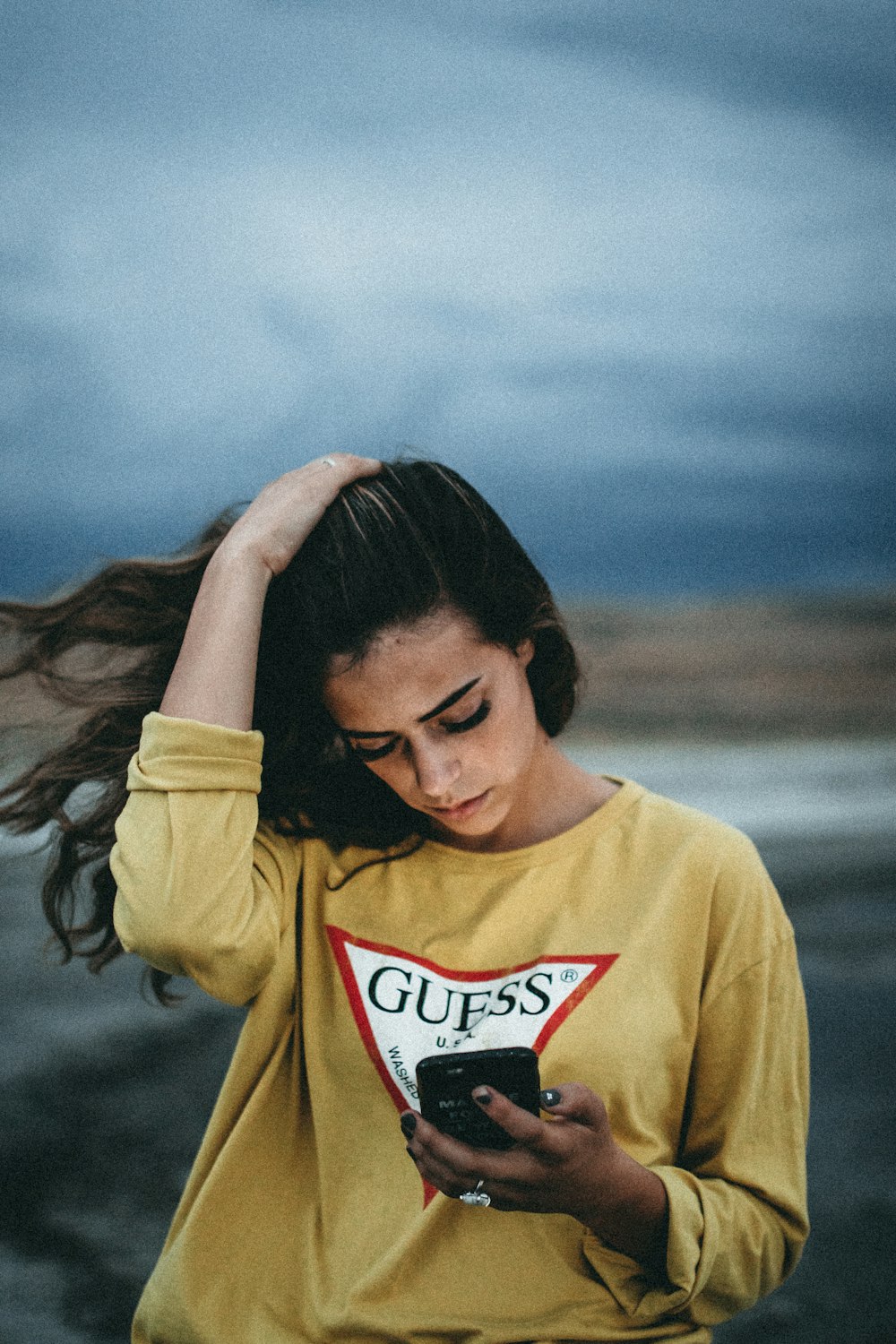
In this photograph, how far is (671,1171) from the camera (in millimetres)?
1395

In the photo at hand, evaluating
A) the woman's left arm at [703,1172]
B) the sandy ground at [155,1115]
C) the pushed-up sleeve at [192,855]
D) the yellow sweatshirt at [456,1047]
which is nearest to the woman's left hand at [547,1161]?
the woman's left arm at [703,1172]

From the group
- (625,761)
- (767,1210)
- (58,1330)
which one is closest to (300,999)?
(767,1210)

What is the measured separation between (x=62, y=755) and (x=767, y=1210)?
1.09 metres

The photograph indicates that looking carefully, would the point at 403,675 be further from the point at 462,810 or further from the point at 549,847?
the point at 549,847

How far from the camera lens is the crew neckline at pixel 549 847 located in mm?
1560

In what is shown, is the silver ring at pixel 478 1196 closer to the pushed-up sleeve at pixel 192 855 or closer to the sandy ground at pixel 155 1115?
the pushed-up sleeve at pixel 192 855

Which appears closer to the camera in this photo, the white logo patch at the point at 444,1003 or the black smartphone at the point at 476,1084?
the black smartphone at the point at 476,1084

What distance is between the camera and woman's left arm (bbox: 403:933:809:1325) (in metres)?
1.26

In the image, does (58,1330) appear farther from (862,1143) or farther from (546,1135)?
(862,1143)

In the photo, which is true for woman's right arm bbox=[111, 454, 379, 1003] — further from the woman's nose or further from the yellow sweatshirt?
the woman's nose

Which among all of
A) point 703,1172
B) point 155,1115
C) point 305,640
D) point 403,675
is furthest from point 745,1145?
point 155,1115

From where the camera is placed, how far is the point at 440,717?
1.48m

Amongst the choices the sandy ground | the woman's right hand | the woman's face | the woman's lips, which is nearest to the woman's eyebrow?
the woman's face

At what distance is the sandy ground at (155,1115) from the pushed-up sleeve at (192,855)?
0.50 metres
